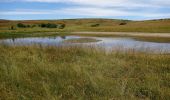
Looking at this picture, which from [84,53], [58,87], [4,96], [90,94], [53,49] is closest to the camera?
[4,96]

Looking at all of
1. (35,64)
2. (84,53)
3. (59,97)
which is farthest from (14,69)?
(84,53)

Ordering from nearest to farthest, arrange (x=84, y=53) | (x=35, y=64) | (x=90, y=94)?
(x=90, y=94)
(x=35, y=64)
(x=84, y=53)

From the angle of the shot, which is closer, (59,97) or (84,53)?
(59,97)

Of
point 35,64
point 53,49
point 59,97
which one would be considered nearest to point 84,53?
point 53,49

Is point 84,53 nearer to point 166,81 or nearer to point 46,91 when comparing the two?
point 166,81

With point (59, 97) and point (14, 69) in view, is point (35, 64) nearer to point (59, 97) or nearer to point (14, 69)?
point (14, 69)

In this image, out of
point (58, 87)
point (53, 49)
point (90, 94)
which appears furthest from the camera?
point (53, 49)

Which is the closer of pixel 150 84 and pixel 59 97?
pixel 59 97

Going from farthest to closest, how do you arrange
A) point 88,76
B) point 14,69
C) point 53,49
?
point 53,49 < point 14,69 < point 88,76

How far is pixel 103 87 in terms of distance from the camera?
5.23 m

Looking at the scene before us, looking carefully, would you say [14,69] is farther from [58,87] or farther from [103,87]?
[103,87]

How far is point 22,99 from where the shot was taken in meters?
4.72

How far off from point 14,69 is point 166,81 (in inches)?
135

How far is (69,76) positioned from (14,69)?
1334 mm
